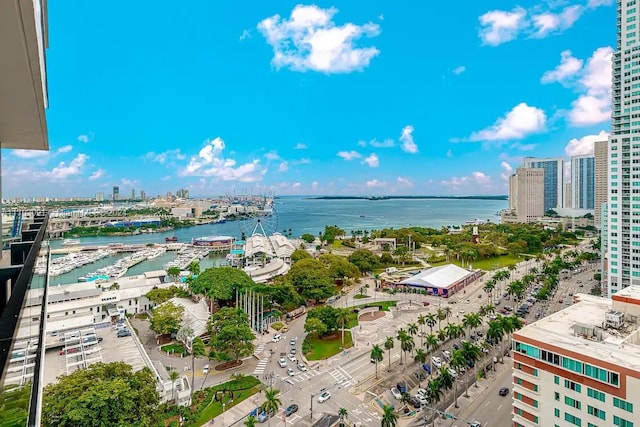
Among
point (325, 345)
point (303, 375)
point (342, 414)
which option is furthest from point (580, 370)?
point (325, 345)

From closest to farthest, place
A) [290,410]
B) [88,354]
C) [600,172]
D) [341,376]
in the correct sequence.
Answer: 1. [290,410]
2. [88,354]
3. [341,376]
4. [600,172]

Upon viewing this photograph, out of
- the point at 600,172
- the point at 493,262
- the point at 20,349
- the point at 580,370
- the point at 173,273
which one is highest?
the point at 600,172

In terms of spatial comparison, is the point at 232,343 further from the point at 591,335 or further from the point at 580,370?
the point at 591,335

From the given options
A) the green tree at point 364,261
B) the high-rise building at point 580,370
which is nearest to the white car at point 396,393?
the high-rise building at point 580,370

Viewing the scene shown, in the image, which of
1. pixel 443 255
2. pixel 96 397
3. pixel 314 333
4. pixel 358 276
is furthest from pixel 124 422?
pixel 443 255

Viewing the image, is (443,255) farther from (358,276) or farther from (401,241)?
(358,276)

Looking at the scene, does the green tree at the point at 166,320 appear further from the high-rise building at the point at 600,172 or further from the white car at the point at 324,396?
the high-rise building at the point at 600,172

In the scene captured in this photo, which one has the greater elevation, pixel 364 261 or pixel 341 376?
pixel 364 261
